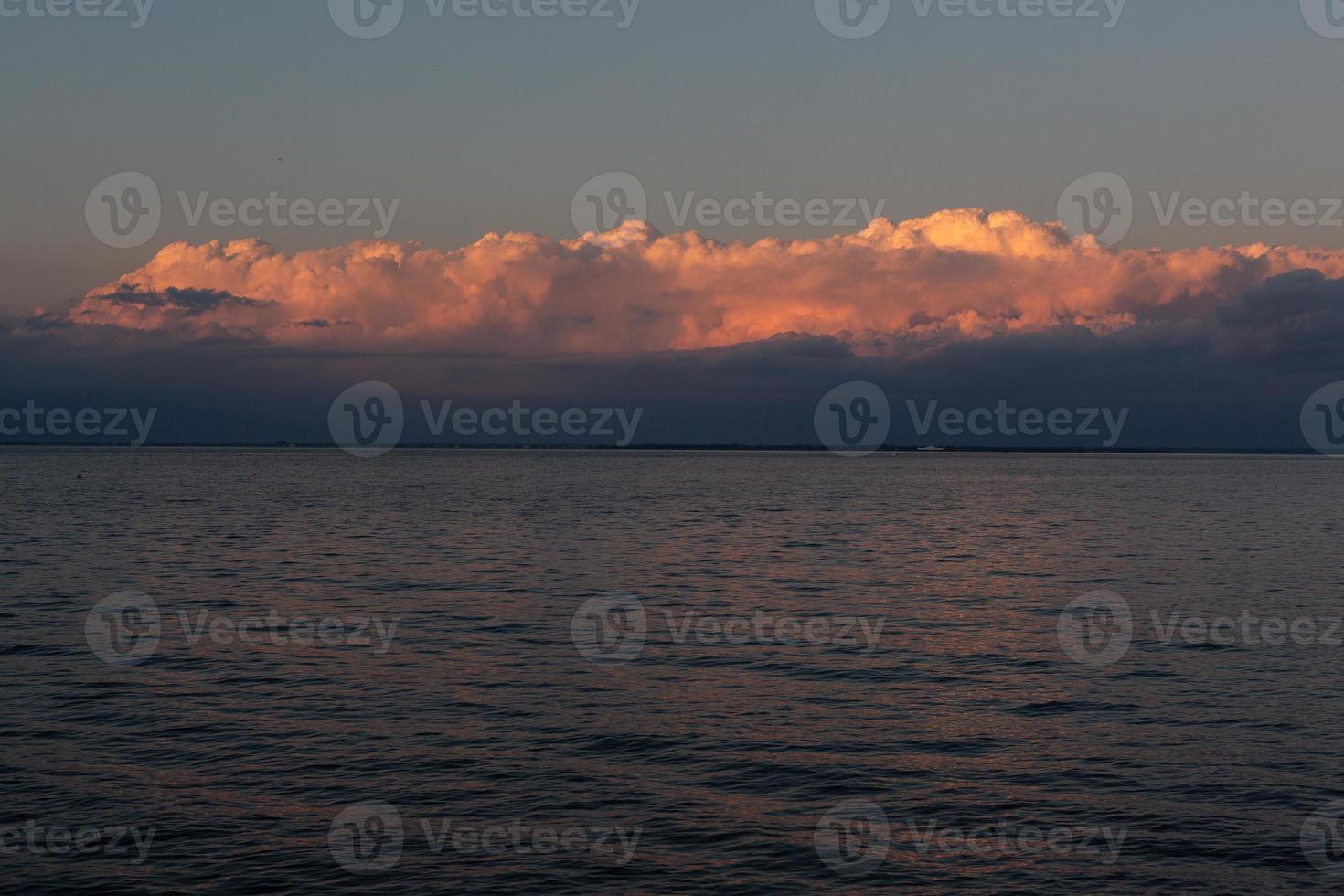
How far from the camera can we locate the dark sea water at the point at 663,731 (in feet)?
57.1

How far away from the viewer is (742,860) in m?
17.4

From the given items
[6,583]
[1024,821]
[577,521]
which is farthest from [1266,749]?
[577,521]

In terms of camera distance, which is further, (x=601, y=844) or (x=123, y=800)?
(x=123, y=800)

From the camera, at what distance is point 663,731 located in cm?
2464

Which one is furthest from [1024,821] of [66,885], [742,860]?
[66,885]

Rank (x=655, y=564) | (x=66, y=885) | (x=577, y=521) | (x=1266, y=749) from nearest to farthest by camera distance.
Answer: (x=66, y=885) → (x=1266, y=749) → (x=655, y=564) → (x=577, y=521)

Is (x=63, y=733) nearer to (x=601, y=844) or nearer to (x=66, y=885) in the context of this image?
(x=66, y=885)

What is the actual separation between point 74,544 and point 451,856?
59254mm

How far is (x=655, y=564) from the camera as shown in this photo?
196 feet

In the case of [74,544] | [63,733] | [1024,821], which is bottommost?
[1024,821]

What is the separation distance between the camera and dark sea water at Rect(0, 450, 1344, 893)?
17.4 metres

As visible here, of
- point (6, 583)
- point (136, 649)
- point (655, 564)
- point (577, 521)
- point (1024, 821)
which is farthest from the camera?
point (577, 521)

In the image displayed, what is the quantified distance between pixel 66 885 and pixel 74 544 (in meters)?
57.7

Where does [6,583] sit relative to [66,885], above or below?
above
